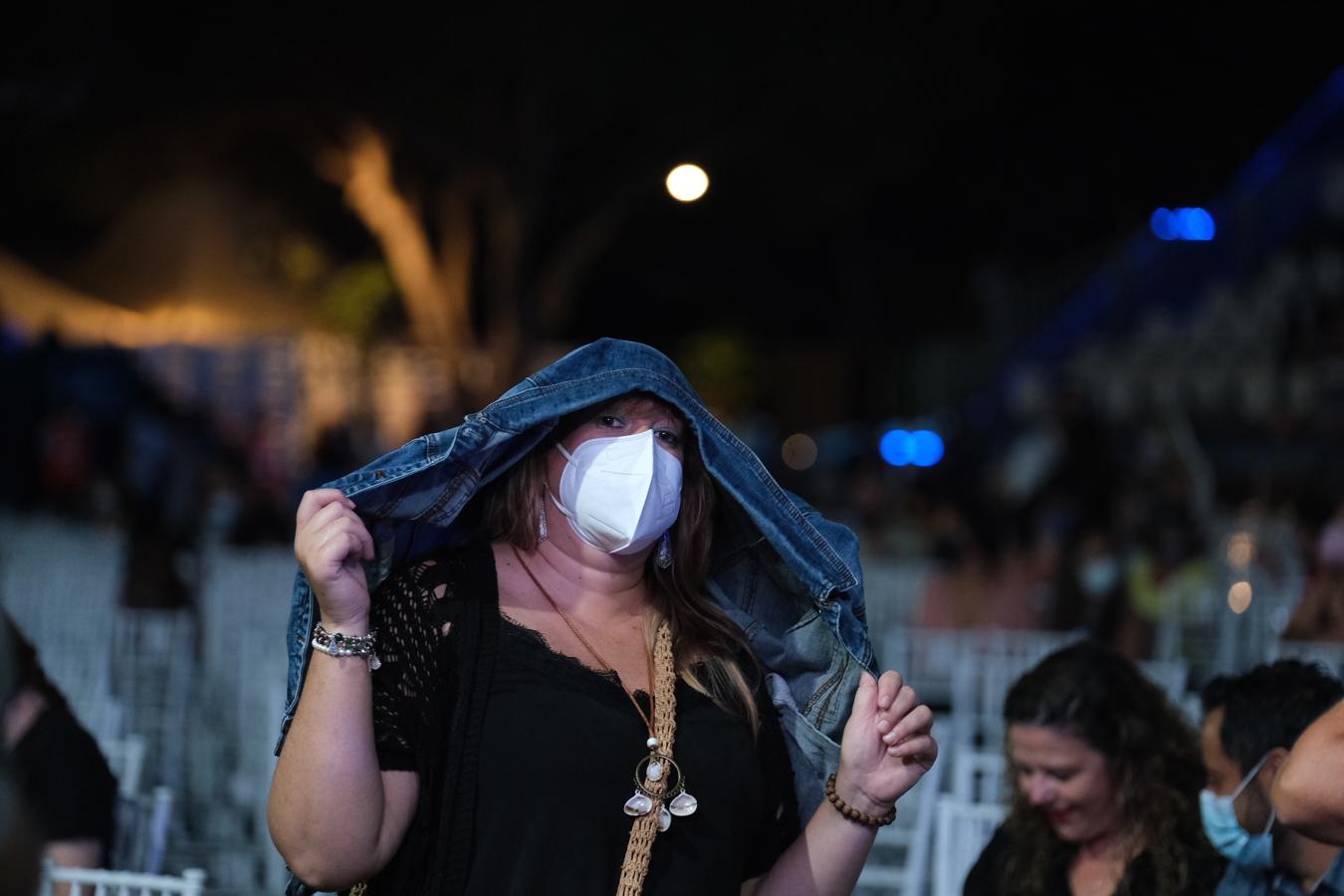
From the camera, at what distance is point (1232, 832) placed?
306 cm

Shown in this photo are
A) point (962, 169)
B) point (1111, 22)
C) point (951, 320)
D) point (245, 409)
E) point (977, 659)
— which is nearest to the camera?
point (977, 659)

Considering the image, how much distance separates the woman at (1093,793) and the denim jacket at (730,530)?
84cm

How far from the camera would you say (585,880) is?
225 centimetres

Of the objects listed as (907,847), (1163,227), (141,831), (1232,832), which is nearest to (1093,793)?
(1232,832)

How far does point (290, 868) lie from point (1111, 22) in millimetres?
17500

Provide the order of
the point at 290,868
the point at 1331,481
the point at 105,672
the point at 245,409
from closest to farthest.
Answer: the point at 290,868 < the point at 105,672 < the point at 1331,481 < the point at 245,409

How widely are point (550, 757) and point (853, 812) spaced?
18.4 inches

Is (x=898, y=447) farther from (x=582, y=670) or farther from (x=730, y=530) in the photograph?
(x=582, y=670)

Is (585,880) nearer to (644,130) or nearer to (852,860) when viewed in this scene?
(852,860)

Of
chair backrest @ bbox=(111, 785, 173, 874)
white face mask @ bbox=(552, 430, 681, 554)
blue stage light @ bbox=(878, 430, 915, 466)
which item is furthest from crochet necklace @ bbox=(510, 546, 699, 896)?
blue stage light @ bbox=(878, 430, 915, 466)

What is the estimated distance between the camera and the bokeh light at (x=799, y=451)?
24.4 meters

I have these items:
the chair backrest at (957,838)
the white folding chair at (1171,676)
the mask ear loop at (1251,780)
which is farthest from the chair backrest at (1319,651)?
the mask ear loop at (1251,780)

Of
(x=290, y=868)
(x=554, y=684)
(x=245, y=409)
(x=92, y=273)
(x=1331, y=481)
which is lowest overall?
(x=290, y=868)

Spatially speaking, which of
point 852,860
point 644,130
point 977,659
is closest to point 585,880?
point 852,860
